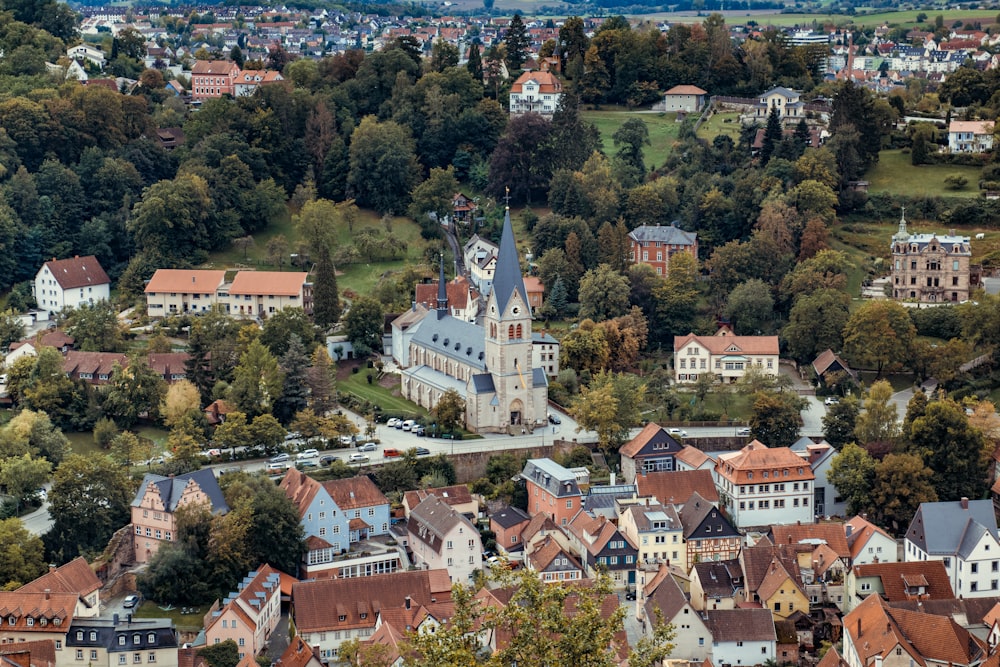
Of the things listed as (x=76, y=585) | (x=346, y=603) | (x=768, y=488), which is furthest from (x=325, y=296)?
(x=346, y=603)

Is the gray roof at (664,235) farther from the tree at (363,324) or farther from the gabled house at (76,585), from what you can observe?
the gabled house at (76,585)

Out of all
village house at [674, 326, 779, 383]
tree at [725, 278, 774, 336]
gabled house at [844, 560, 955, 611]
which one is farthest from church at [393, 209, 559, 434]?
gabled house at [844, 560, 955, 611]

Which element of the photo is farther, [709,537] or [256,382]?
[256,382]

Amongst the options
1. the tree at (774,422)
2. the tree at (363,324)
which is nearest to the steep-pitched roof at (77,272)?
the tree at (363,324)

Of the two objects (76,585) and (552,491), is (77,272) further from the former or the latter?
(552,491)

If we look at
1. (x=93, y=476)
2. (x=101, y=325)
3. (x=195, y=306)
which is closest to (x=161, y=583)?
(x=93, y=476)

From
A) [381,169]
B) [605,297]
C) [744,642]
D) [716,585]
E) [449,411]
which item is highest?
[381,169]
